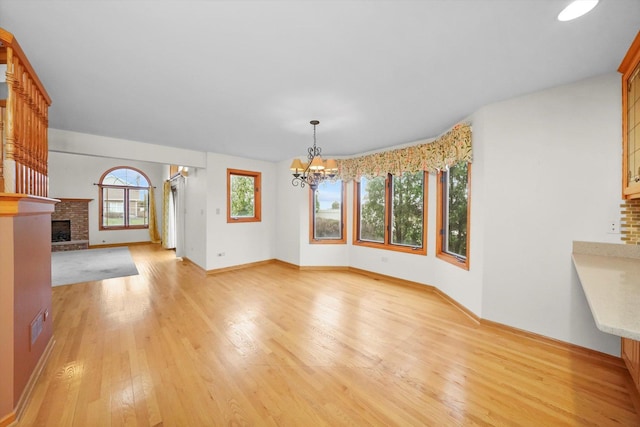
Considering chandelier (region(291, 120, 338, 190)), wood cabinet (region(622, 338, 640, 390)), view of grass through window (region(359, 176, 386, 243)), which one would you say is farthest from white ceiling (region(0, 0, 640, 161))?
wood cabinet (region(622, 338, 640, 390))

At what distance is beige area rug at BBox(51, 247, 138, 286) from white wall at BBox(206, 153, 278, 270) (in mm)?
1781

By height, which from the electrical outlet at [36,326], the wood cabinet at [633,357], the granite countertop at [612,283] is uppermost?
the granite countertop at [612,283]

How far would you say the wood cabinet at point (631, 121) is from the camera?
67.8 inches

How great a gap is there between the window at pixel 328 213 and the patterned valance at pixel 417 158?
1.28 feet

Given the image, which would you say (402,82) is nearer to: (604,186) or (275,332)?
(604,186)

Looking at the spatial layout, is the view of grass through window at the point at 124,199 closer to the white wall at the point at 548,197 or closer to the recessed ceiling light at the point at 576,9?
the white wall at the point at 548,197

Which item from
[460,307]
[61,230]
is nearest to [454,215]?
[460,307]

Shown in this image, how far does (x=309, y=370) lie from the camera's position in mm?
1968

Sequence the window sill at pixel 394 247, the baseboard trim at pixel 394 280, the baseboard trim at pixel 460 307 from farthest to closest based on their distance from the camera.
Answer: the window sill at pixel 394 247 → the baseboard trim at pixel 394 280 → the baseboard trim at pixel 460 307

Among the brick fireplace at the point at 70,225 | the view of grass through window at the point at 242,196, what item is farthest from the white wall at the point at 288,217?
the brick fireplace at the point at 70,225

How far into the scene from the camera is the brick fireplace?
24.3 ft

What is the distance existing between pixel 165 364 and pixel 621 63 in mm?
4453

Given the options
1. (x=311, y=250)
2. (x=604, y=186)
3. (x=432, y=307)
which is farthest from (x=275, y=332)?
(x=604, y=186)

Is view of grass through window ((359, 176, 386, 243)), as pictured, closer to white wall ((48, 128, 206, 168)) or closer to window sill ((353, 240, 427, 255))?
window sill ((353, 240, 427, 255))
